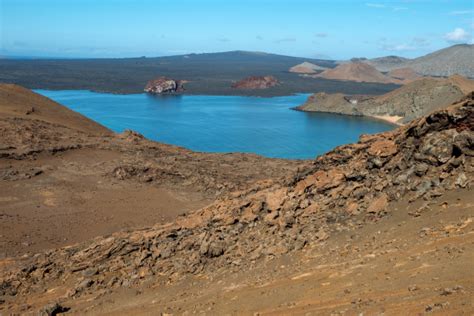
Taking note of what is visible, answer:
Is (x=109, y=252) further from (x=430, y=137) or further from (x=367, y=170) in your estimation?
(x=430, y=137)

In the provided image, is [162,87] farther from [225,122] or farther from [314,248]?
[314,248]

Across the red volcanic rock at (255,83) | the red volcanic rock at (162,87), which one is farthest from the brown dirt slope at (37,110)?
the red volcanic rock at (255,83)

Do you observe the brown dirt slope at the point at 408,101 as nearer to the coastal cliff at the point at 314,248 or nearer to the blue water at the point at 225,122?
the blue water at the point at 225,122

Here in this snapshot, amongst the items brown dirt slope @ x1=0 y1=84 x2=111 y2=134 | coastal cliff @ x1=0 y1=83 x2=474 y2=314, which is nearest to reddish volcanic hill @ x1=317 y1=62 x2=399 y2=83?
brown dirt slope @ x1=0 y1=84 x2=111 y2=134

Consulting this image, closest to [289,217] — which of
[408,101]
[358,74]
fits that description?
[408,101]

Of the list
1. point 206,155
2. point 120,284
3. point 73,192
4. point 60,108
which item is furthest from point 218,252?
point 60,108
